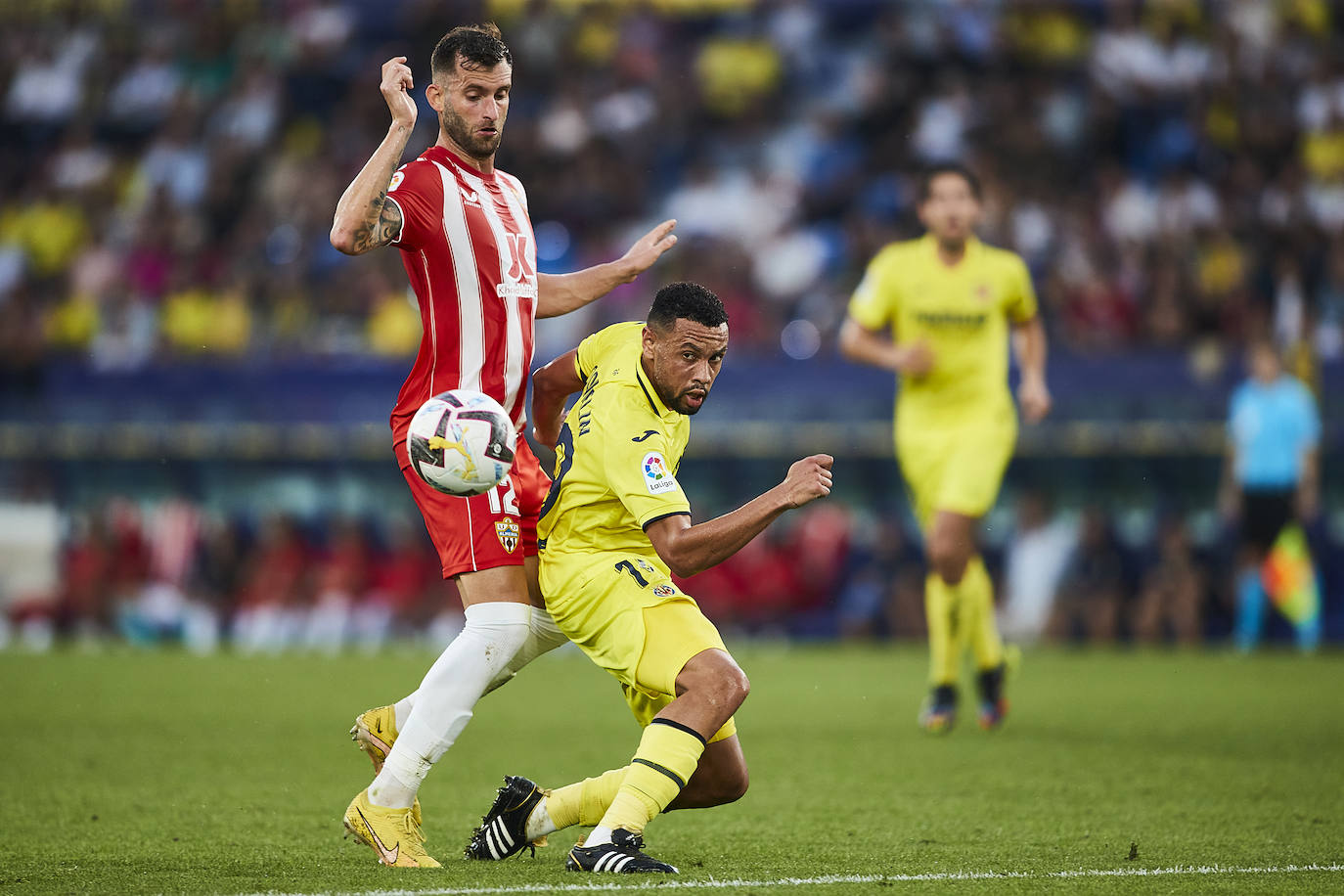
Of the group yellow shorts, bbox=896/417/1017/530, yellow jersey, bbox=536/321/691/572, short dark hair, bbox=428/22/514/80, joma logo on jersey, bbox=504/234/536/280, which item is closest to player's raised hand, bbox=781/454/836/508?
yellow jersey, bbox=536/321/691/572

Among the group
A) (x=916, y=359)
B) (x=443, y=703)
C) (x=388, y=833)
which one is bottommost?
(x=388, y=833)

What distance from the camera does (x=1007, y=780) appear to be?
22.3 feet

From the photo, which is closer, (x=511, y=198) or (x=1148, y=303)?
(x=511, y=198)

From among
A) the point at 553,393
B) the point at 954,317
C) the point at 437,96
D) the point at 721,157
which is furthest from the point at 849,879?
the point at 721,157

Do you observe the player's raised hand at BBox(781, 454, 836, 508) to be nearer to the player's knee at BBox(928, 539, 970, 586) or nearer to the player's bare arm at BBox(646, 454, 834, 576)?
the player's bare arm at BBox(646, 454, 834, 576)

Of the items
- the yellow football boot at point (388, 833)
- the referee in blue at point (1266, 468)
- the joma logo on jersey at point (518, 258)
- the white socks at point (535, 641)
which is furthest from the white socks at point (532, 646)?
the referee in blue at point (1266, 468)

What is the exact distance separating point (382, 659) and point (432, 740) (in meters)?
9.60

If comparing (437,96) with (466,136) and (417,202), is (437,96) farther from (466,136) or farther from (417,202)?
(417,202)

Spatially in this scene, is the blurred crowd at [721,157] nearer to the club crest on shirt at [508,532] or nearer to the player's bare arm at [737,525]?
the club crest on shirt at [508,532]

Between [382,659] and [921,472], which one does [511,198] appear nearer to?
[921,472]

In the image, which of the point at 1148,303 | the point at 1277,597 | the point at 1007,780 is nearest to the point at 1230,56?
the point at 1148,303

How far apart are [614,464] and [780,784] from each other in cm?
243

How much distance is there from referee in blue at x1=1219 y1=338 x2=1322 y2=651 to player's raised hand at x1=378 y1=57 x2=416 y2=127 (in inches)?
406

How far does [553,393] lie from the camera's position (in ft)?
18.8
